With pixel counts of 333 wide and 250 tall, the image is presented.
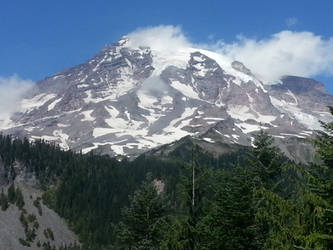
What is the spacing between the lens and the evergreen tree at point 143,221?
32.7 m

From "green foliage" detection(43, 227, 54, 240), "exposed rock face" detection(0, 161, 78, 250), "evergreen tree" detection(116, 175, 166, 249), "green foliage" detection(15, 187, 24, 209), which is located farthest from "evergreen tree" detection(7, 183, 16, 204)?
"evergreen tree" detection(116, 175, 166, 249)

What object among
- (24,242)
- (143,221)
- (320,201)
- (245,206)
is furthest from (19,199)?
(320,201)

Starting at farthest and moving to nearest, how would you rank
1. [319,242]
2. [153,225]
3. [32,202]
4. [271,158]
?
[32,202], [153,225], [271,158], [319,242]

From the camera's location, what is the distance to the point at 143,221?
3356 cm

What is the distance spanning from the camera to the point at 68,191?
192 meters

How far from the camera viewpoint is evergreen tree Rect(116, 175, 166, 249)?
3272 centimetres

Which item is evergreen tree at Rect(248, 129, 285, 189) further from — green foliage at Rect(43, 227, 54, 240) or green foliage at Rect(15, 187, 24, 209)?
green foliage at Rect(15, 187, 24, 209)

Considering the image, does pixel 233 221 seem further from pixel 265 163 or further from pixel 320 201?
pixel 320 201

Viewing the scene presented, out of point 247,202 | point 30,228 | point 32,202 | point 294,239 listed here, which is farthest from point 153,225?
point 32,202

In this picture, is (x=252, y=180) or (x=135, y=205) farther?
(x=135, y=205)

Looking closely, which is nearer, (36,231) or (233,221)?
(233,221)

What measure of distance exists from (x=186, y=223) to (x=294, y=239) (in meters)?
13.6

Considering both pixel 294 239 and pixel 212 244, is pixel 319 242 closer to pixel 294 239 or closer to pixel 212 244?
pixel 294 239

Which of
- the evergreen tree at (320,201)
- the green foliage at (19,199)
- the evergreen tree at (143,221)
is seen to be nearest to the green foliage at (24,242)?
the green foliage at (19,199)
